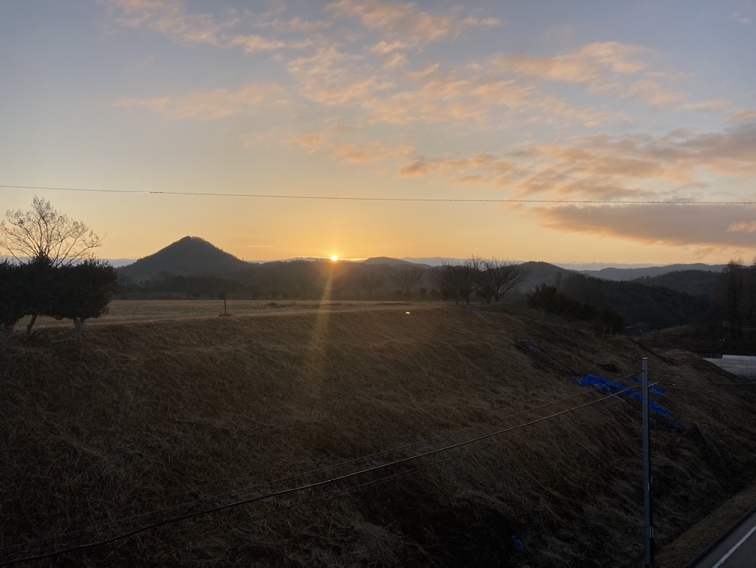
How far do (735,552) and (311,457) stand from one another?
15457 millimetres

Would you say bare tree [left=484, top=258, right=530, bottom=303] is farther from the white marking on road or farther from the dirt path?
the white marking on road

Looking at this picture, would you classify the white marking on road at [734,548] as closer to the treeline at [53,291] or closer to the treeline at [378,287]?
the treeline at [53,291]

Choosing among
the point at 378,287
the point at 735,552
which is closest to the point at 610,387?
the point at 735,552

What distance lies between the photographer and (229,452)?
16.6 metres

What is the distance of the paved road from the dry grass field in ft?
3.16

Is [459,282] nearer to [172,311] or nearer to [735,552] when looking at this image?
[172,311]

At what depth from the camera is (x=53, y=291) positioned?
1892cm

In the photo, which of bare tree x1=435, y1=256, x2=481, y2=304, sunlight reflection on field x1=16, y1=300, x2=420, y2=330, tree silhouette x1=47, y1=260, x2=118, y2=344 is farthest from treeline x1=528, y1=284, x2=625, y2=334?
tree silhouette x1=47, y1=260, x2=118, y2=344

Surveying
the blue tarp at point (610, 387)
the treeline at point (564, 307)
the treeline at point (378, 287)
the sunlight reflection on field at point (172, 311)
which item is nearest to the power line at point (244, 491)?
the sunlight reflection on field at point (172, 311)

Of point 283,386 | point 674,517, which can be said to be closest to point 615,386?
point 674,517

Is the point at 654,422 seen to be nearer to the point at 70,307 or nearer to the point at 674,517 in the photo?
the point at 674,517

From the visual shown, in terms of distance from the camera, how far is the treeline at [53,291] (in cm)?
1788

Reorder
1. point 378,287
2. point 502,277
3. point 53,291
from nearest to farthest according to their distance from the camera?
point 53,291 → point 502,277 → point 378,287

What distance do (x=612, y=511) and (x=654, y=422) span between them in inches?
556
